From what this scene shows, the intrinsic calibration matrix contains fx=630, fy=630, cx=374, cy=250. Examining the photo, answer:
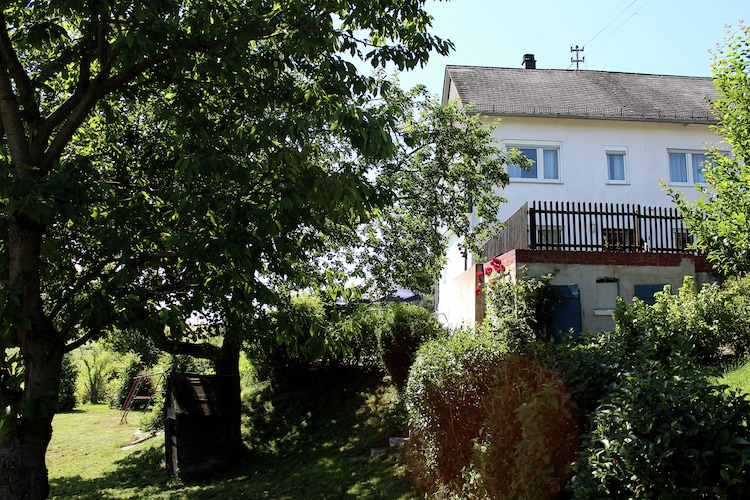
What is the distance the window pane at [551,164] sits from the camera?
1955 cm

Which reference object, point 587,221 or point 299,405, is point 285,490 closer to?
point 299,405

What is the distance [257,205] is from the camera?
5.48 metres

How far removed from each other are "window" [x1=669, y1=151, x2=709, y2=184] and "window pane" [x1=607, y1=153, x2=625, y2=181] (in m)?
1.67

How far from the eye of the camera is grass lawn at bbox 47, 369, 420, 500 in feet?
32.6

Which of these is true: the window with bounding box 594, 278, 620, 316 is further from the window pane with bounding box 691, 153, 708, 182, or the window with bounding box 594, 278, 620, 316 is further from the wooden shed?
the window pane with bounding box 691, 153, 708, 182

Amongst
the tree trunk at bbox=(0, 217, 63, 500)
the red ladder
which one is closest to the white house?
the tree trunk at bbox=(0, 217, 63, 500)

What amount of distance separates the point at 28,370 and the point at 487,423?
3980 millimetres

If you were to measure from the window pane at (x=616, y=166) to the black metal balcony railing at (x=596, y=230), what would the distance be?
309 inches

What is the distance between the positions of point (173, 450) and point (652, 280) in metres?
10.1

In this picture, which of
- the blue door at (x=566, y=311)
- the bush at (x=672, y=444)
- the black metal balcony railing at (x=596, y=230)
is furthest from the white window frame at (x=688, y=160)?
the bush at (x=672, y=444)

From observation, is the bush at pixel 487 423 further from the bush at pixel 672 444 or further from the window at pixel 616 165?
the window at pixel 616 165

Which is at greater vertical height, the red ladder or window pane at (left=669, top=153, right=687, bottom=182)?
window pane at (left=669, top=153, right=687, bottom=182)

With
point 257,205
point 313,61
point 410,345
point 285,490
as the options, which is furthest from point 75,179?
point 410,345

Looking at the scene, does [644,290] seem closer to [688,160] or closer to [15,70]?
[15,70]
